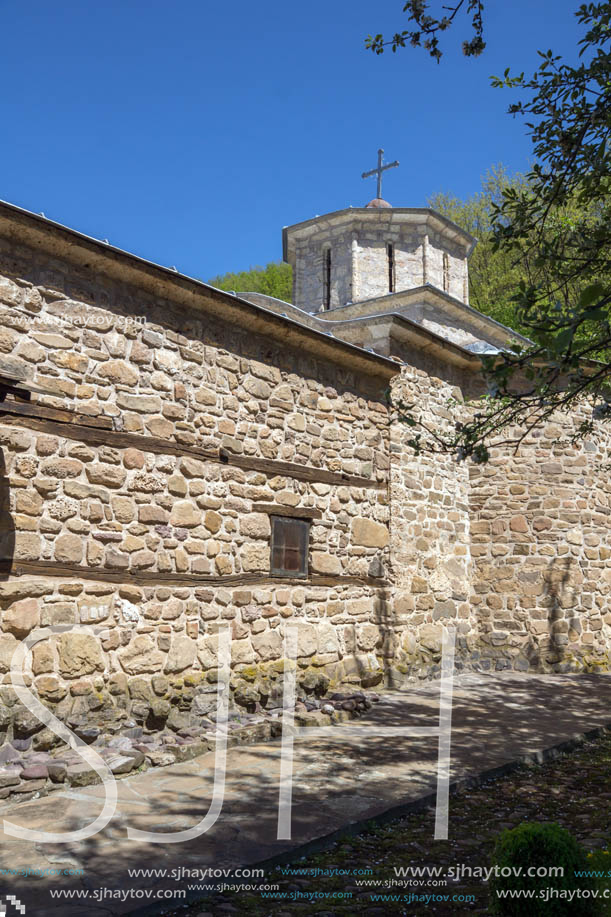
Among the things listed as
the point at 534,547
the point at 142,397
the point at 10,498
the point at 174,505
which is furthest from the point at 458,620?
the point at 10,498

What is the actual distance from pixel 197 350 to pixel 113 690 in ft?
9.67

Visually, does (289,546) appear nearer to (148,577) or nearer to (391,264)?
(148,577)

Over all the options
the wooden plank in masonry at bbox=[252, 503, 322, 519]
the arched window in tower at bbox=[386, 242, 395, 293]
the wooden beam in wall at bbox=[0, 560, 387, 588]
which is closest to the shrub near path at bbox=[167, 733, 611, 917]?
the wooden beam in wall at bbox=[0, 560, 387, 588]

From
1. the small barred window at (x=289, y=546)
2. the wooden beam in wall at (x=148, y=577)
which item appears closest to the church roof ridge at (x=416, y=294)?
the small barred window at (x=289, y=546)

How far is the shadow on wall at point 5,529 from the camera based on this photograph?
16.9ft

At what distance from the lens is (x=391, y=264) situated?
47.6ft

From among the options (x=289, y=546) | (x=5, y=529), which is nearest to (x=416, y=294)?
(x=289, y=546)

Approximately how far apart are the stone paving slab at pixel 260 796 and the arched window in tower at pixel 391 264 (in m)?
8.89

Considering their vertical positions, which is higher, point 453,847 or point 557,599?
point 557,599

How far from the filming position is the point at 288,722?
652cm

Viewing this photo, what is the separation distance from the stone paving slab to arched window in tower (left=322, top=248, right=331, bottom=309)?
358 inches

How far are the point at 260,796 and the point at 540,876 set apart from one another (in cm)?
219

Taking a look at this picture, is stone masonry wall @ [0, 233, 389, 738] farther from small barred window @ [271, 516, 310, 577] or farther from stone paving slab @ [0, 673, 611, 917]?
stone paving slab @ [0, 673, 611, 917]

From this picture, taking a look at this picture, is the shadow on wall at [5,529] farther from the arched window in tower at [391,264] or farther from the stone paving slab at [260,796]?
the arched window in tower at [391,264]
